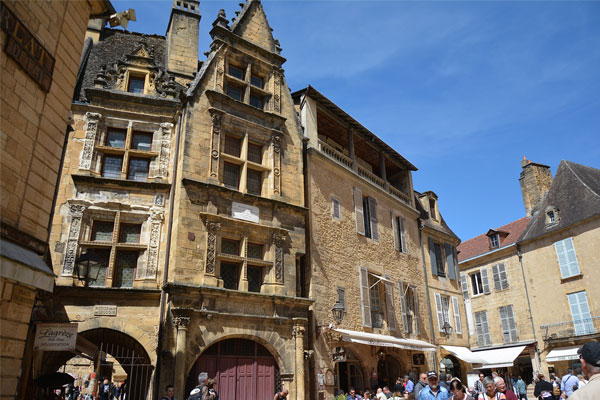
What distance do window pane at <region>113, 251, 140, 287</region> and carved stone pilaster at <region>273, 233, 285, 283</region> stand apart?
317 cm

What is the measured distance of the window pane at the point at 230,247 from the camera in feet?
35.5

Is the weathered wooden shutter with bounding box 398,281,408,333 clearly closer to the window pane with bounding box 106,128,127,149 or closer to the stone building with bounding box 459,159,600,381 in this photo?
the stone building with bounding box 459,159,600,381

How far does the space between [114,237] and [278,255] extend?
3.75 m

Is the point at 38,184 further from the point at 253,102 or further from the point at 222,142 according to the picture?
the point at 253,102

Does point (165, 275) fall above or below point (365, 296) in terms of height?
below

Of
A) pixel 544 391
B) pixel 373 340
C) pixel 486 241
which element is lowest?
pixel 544 391

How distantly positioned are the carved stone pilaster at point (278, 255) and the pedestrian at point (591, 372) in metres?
8.67

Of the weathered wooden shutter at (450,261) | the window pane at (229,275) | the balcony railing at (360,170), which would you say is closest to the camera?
the window pane at (229,275)

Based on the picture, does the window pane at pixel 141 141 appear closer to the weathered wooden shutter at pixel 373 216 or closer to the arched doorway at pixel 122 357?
the arched doorway at pixel 122 357

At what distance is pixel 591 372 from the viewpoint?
2615 millimetres

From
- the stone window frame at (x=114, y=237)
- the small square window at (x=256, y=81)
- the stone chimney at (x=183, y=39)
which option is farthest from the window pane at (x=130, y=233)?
the small square window at (x=256, y=81)

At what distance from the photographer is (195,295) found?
9.59 meters

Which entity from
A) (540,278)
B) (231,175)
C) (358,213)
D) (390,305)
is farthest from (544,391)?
(540,278)

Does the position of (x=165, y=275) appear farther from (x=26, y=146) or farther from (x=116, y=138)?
(x=26, y=146)
